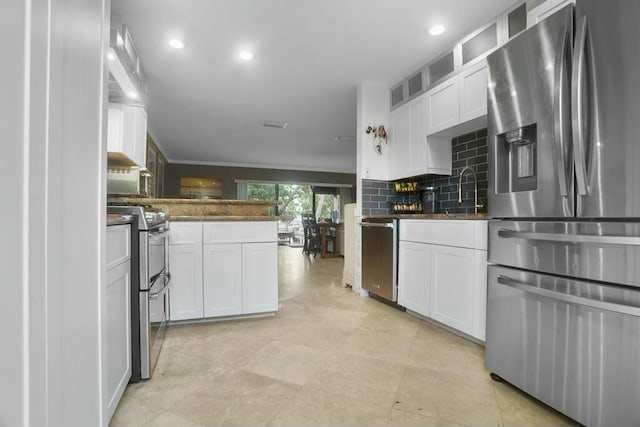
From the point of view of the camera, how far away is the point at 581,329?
1282 millimetres

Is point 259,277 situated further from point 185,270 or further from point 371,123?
point 371,123

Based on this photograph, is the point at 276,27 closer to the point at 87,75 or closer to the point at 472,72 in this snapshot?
the point at 472,72

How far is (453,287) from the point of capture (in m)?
2.32

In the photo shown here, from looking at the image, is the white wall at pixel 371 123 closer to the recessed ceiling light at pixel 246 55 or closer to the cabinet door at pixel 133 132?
the recessed ceiling light at pixel 246 55

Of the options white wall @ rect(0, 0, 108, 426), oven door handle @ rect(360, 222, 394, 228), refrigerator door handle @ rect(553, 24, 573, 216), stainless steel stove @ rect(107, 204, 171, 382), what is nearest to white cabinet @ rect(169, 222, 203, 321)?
stainless steel stove @ rect(107, 204, 171, 382)

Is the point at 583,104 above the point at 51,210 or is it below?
above

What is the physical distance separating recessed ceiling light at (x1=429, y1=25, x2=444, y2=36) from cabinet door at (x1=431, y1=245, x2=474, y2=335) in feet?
5.62

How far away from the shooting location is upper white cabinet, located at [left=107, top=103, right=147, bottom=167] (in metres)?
2.83

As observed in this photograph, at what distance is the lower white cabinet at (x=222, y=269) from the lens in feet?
8.00

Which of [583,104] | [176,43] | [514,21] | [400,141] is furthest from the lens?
[400,141]

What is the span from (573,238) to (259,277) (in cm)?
208

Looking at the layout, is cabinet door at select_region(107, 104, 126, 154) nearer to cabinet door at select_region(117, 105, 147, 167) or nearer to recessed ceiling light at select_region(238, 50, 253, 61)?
cabinet door at select_region(117, 105, 147, 167)

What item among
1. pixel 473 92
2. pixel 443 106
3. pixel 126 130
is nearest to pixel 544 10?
pixel 473 92

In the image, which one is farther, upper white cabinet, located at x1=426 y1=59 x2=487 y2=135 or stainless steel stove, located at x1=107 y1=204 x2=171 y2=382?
upper white cabinet, located at x1=426 y1=59 x2=487 y2=135
